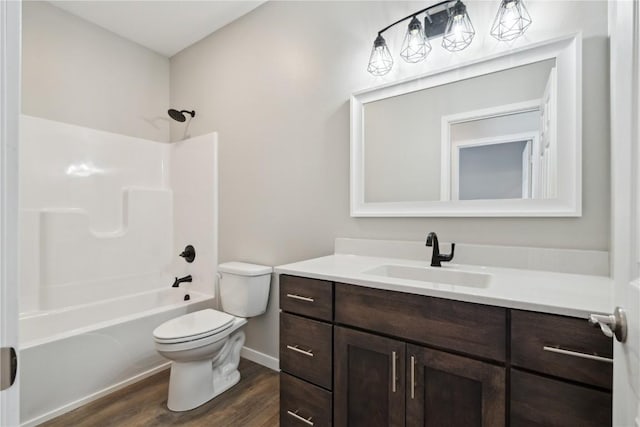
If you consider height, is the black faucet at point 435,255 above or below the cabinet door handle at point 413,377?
above

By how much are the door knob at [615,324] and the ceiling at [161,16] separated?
2630mm

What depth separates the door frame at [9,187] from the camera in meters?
0.43

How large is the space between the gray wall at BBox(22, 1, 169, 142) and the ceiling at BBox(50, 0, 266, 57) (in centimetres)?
13

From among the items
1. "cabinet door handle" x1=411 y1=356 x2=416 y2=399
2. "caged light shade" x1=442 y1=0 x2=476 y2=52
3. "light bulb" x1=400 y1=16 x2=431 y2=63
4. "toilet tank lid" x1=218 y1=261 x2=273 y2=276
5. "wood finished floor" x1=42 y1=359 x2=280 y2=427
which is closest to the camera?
"cabinet door handle" x1=411 y1=356 x2=416 y2=399

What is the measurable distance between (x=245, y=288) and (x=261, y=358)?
0.62m

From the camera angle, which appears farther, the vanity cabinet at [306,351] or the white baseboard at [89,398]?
the white baseboard at [89,398]

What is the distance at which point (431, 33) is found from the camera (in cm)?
157

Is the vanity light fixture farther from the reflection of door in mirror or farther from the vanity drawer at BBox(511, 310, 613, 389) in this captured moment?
the vanity drawer at BBox(511, 310, 613, 389)

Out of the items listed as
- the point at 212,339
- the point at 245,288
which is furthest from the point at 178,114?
the point at 212,339

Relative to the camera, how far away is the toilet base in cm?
179

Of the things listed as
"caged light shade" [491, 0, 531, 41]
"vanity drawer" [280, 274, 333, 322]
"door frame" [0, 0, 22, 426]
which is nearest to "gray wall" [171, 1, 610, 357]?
"caged light shade" [491, 0, 531, 41]

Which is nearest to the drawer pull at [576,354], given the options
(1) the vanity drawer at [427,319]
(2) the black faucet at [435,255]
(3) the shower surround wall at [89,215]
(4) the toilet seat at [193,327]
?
(1) the vanity drawer at [427,319]

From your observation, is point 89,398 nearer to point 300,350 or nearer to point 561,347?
point 300,350

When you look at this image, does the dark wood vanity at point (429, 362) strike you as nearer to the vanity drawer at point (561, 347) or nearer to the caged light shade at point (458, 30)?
the vanity drawer at point (561, 347)
